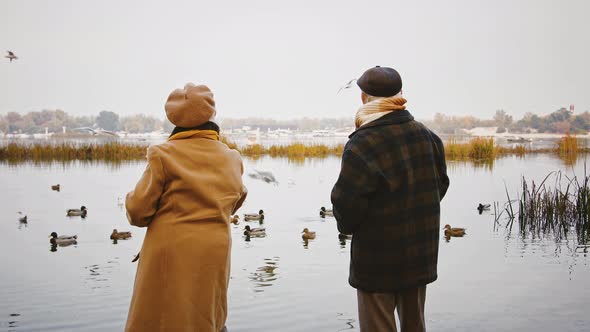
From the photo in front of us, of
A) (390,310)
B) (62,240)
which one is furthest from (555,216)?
(390,310)

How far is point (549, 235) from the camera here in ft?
30.4

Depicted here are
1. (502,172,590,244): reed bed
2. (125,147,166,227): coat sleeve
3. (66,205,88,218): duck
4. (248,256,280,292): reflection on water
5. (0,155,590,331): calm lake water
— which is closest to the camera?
(125,147,166,227): coat sleeve

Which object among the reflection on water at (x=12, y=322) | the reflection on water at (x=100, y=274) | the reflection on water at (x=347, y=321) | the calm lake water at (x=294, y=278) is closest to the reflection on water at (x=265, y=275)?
the calm lake water at (x=294, y=278)

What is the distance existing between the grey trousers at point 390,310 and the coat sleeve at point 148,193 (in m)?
0.95

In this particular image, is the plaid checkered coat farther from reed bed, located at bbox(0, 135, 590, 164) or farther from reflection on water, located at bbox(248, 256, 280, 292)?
reed bed, located at bbox(0, 135, 590, 164)

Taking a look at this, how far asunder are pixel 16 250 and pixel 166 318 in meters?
6.76

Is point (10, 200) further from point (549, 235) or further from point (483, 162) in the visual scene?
point (483, 162)

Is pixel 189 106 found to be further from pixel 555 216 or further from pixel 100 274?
pixel 555 216

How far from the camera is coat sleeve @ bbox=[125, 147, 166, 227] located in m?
2.86

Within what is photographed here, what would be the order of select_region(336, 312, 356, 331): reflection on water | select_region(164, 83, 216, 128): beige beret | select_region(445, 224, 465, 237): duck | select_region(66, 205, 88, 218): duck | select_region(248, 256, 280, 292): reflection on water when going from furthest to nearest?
select_region(66, 205, 88, 218): duck → select_region(445, 224, 465, 237): duck → select_region(248, 256, 280, 292): reflection on water → select_region(336, 312, 356, 331): reflection on water → select_region(164, 83, 216, 128): beige beret

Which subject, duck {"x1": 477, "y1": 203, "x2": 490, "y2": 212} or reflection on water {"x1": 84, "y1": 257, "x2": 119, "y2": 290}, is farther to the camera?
duck {"x1": 477, "y1": 203, "x2": 490, "y2": 212}

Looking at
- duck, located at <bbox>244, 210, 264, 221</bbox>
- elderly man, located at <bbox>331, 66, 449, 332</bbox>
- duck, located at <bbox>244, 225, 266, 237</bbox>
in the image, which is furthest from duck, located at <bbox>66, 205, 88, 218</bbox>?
elderly man, located at <bbox>331, 66, 449, 332</bbox>

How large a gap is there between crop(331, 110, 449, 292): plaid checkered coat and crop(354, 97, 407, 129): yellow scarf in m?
0.03

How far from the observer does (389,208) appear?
2.99m
